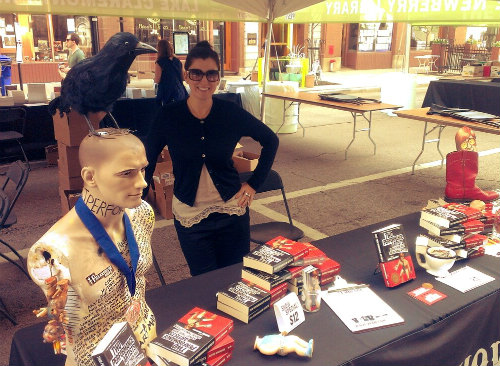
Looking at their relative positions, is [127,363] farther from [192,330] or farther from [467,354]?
[467,354]

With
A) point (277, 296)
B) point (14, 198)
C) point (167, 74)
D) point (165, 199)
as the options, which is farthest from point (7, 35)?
point (277, 296)

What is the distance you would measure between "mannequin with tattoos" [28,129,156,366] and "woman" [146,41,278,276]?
0.92 metres

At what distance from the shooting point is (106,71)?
1395 millimetres

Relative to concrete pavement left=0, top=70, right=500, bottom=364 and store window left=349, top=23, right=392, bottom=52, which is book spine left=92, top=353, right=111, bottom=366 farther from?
store window left=349, top=23, right=392, bottom=52

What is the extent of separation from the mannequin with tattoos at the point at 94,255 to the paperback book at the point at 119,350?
139mm

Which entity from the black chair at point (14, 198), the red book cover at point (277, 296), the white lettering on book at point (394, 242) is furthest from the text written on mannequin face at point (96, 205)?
the black chair at point (14, 198)

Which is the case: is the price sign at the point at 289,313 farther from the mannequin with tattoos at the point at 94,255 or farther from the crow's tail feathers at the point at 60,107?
the crow's tail feathers at the point at 60,107

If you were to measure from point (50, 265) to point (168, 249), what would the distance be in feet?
10.4

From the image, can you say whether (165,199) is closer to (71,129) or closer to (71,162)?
(71,162)

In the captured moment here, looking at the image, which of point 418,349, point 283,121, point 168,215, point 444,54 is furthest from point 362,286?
point 444,54

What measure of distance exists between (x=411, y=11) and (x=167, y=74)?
3826mm

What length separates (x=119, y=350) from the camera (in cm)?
124

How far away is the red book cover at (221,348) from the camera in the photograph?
154cm

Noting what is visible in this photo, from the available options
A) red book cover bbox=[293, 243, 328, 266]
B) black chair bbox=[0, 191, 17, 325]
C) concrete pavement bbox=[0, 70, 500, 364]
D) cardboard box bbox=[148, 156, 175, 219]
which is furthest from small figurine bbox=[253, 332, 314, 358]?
cardboard box bbox=[148, 156, 175, 219]
